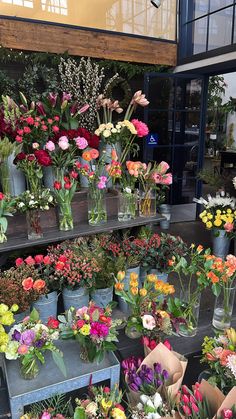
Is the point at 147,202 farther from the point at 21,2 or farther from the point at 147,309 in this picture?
the point at 21,2

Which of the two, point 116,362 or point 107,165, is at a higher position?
point 107,165

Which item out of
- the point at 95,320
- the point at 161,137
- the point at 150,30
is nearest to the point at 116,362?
the point at 95,320

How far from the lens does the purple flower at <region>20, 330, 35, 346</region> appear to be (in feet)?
3.50

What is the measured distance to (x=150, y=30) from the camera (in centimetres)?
436

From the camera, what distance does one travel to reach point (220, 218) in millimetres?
2572

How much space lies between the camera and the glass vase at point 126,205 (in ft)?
6.66

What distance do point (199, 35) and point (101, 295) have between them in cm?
380

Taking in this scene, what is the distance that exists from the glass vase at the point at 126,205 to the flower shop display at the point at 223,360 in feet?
3.32

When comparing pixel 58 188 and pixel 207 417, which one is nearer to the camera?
pixel 207 417

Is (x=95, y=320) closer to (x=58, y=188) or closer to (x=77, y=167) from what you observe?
(x=58, y=188)

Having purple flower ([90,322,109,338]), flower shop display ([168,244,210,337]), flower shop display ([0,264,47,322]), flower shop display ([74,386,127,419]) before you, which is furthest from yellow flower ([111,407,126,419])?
flower shop display ([0,264,47,322])

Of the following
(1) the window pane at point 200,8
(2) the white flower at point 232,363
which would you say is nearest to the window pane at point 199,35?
(1) the window pane at point 200,8

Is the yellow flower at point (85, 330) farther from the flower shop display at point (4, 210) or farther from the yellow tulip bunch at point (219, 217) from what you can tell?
the yellow tulip bunch at point (219, 217)

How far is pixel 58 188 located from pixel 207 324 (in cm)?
102
